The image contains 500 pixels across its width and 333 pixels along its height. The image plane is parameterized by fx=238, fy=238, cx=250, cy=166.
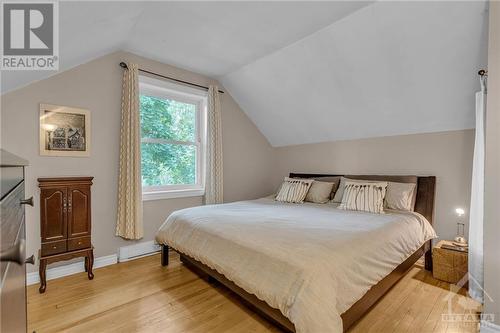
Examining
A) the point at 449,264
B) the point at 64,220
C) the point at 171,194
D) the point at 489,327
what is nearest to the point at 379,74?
the point at 449,264

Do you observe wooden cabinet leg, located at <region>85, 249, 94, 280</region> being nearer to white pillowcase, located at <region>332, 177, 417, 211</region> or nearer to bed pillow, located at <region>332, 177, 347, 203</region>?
bed pillow, located at <region>332, 177, 347, 203</region>

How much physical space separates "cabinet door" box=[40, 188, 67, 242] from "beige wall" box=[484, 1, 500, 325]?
3.41 meters

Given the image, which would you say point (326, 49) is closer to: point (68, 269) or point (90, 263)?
point (90, 263)

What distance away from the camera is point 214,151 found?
361 cm

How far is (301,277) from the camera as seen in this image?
1.31m

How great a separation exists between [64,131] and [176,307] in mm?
2081

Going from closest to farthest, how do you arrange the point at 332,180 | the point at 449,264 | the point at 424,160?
the point at 449,264 < the point at 424,160 < the point at 332,180

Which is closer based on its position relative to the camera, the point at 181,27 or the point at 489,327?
the point at 489,327

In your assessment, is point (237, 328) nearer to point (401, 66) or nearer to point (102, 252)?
point (102, 252)

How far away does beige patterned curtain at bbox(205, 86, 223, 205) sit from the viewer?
358 cm

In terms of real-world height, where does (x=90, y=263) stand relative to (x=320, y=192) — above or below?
below

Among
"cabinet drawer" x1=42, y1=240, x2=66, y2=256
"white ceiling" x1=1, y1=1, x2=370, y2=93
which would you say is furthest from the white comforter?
"white ceiling" x1=1, y1=1, x2=370, y2=93

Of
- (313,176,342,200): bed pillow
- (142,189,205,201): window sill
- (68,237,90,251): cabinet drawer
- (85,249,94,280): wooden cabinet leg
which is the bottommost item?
(85,249,94,280): wooden cabinet leg

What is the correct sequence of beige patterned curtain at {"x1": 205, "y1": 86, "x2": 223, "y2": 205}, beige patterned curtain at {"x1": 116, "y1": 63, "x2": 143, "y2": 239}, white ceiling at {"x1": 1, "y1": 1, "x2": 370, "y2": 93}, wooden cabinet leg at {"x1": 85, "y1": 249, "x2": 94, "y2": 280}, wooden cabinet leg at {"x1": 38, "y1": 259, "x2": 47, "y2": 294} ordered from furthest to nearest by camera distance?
1. beige patterned curtain at {"x1": 205, "y1": 86, "x2": 223, "y2": 205}
2. beige patterned curtain at {"x1": 116, "y1": 63, "x2": 143, "y2": 239}
3. wooden cabinet leg at {"x1": 85, "y1": 249, "x2": 94, "y2": 280}
4. wooden cabinet leg at {"x1": 38, "y1": 259, "x2": 47, "y2": 294}
5. white ceiling at {"x1": 1, "y1": 1, "x2": 370, "y2": 93}
